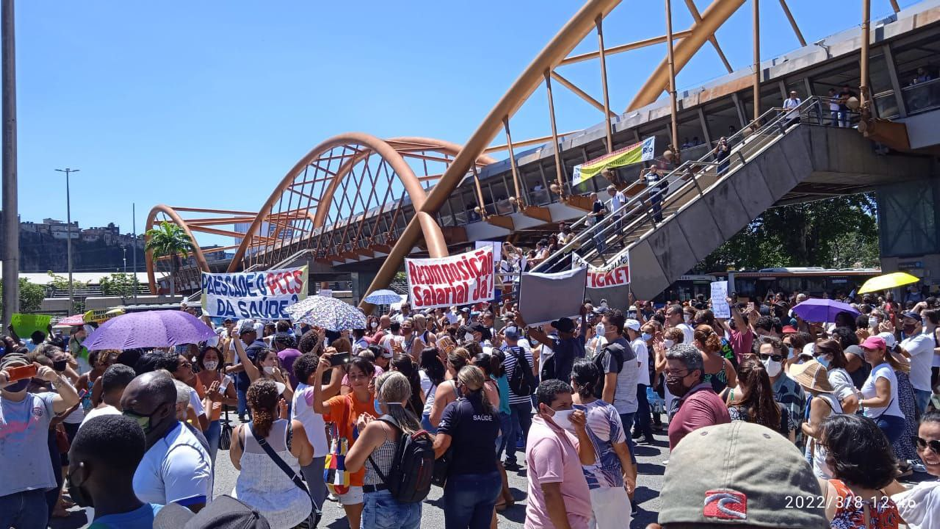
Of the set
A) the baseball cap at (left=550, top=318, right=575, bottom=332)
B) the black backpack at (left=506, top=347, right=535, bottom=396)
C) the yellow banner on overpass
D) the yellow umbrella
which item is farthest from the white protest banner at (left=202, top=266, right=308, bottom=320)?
the yellow banner on overpass

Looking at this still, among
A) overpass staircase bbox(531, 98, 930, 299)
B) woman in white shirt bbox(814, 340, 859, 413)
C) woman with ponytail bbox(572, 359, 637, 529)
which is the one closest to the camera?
woman with ponytail bbox(572, 359, 637, 529)

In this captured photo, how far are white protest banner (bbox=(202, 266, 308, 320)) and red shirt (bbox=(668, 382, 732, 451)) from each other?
1212 centimetres

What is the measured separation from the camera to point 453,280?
14781 mm

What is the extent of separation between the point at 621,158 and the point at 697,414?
2158cm

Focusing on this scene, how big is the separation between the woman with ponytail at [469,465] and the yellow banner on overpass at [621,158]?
19429 millimetres

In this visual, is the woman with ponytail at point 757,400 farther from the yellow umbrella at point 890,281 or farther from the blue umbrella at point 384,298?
the blue umbrella at point 384,298

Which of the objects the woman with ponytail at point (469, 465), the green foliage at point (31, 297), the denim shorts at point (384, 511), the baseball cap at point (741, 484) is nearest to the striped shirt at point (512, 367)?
the woman with ponytail at point (469, 465)

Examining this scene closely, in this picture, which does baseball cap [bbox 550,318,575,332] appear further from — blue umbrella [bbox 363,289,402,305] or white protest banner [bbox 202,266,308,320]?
blue umbrella [bbox 363,289,402,305]

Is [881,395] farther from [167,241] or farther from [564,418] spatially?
[167,241]

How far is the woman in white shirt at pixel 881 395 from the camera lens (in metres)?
6.65

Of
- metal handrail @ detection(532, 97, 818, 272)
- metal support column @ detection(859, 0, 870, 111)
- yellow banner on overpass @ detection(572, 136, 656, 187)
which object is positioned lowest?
metal handrail @ detection(532, 97, 818, 272)

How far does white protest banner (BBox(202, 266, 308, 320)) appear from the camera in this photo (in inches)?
629

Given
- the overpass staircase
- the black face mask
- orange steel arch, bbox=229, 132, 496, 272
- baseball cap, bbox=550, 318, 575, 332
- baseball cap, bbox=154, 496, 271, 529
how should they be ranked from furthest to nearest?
1. orange steel arch, bbox=229, 132, 496, 272
2. the overpass staircase
3. baseball cap, bbox=550, 318, 575, 332
4. the black face mask
5. baseball cap, bbox=154, 496, 271, 529

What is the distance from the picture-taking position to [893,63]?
19.3 m
